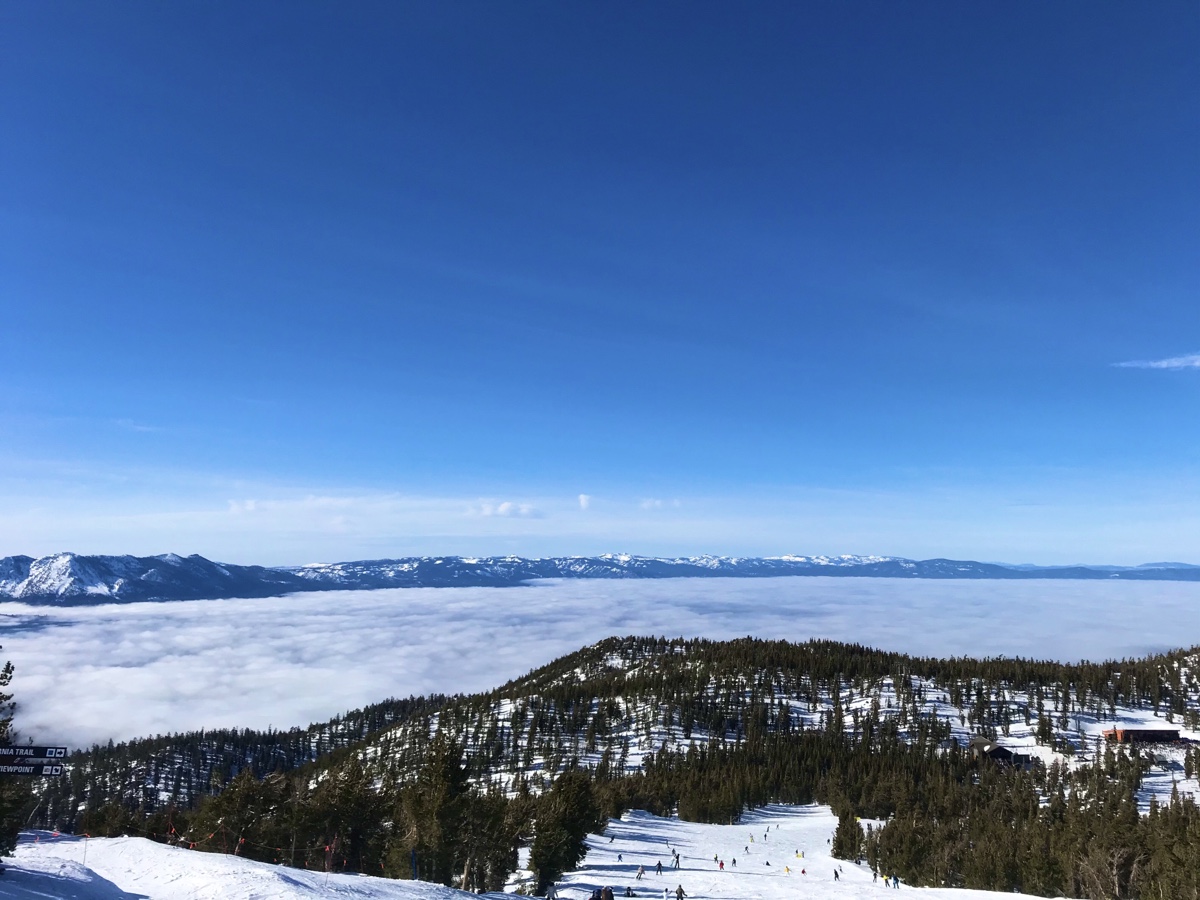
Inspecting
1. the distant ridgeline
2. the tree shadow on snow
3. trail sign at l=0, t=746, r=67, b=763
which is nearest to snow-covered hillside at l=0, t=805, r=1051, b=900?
the tree shadow on snow

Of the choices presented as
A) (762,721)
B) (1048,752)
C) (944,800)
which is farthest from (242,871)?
(1048,752)

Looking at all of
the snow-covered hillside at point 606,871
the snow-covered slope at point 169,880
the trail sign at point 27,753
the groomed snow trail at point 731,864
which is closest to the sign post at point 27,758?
the trail sign at point 27,753

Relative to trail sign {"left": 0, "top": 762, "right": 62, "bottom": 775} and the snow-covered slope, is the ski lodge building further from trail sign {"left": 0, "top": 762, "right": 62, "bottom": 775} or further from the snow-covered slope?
trail sign {"left": 0, "top": 762, "right": 62, "bottom": 775}

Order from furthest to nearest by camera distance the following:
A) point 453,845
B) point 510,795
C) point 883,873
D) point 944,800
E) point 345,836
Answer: point 510,795, point 944,800, point 883,873, point 345,836, point 453,845

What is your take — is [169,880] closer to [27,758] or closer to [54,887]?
[54,887]

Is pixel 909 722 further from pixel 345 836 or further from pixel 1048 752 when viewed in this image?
pixel 345 836

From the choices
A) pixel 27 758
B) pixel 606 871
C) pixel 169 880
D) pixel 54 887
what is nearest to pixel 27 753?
pixel 27 758
